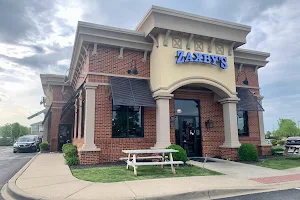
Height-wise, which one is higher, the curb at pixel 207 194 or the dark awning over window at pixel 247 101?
the dark awning over window at pixel 247 101

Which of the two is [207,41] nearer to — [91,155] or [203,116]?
[203,116]

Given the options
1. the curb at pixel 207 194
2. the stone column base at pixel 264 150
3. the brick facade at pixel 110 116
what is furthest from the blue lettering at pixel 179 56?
the stone column base at pixel 264 150

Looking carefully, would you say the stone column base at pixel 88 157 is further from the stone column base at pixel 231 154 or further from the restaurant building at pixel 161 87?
the stone column base at pixel 231 154

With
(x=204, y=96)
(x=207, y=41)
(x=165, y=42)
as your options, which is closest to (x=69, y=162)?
(x=165, y=42)

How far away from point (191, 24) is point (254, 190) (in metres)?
8.42

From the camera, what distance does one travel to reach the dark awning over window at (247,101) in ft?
44.6

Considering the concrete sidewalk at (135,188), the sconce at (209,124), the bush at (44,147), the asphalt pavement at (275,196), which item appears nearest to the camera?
the concrete sidewalk at (135,188)

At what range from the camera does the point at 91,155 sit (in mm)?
10461

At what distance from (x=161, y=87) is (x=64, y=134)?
13.2 metres

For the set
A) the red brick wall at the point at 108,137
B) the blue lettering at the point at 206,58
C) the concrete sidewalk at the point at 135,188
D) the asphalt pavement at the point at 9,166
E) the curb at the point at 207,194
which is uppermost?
the blue lettering at the point at 206,58

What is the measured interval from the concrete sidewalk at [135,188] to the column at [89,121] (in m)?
2.85

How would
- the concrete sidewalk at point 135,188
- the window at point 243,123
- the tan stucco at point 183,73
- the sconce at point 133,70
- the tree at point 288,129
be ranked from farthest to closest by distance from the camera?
1. the tree at point 288,129
2. the window at point 243,123
3. the sconce at point 133,70
4. the tan stucco at point 183,73
5. the concrete sidewalk at point 135,188

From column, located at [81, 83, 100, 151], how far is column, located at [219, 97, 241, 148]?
710 centimetres

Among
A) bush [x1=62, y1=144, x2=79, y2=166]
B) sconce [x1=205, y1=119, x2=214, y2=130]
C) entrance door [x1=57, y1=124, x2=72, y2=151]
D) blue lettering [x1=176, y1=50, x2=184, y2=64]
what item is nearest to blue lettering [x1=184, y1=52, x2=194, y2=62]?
blue lettering [x1=176, y1=50, x2=184, y2=64]
